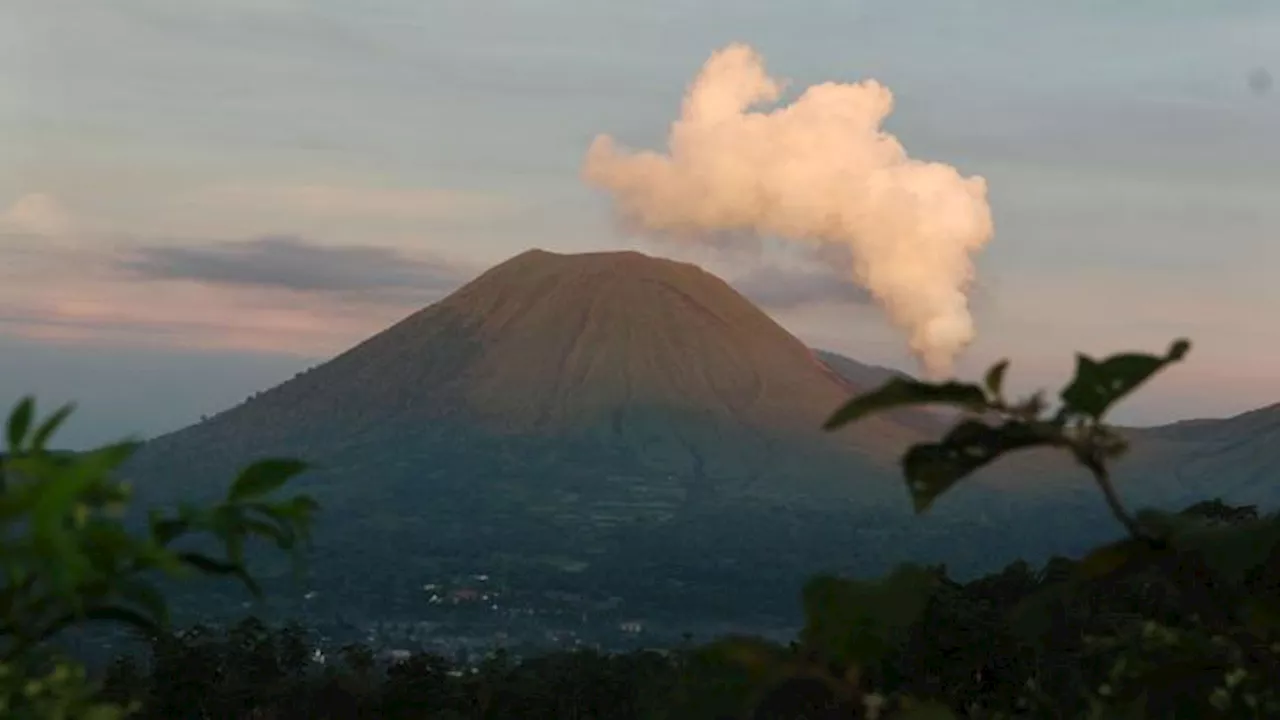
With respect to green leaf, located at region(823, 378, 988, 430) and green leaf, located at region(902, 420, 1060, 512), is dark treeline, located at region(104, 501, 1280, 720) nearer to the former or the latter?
green leaf, located at region(902, 420, 1060, 512)

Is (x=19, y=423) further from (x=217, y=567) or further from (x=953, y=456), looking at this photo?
(x=953, y=456)

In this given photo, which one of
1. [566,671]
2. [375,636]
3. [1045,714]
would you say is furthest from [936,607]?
[375,636]

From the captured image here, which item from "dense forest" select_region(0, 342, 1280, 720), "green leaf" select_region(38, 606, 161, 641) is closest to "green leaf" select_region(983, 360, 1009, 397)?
"dense forest" select_region(0, 342, 1280, 720)

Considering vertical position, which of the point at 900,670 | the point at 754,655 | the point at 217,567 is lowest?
the point at 900,670

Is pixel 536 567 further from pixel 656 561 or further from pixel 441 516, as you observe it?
pixel 441 516

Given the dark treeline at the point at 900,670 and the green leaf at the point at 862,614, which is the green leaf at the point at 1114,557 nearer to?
the dark treeline at the point at 900,670

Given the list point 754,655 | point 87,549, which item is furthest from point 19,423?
point 754,655
